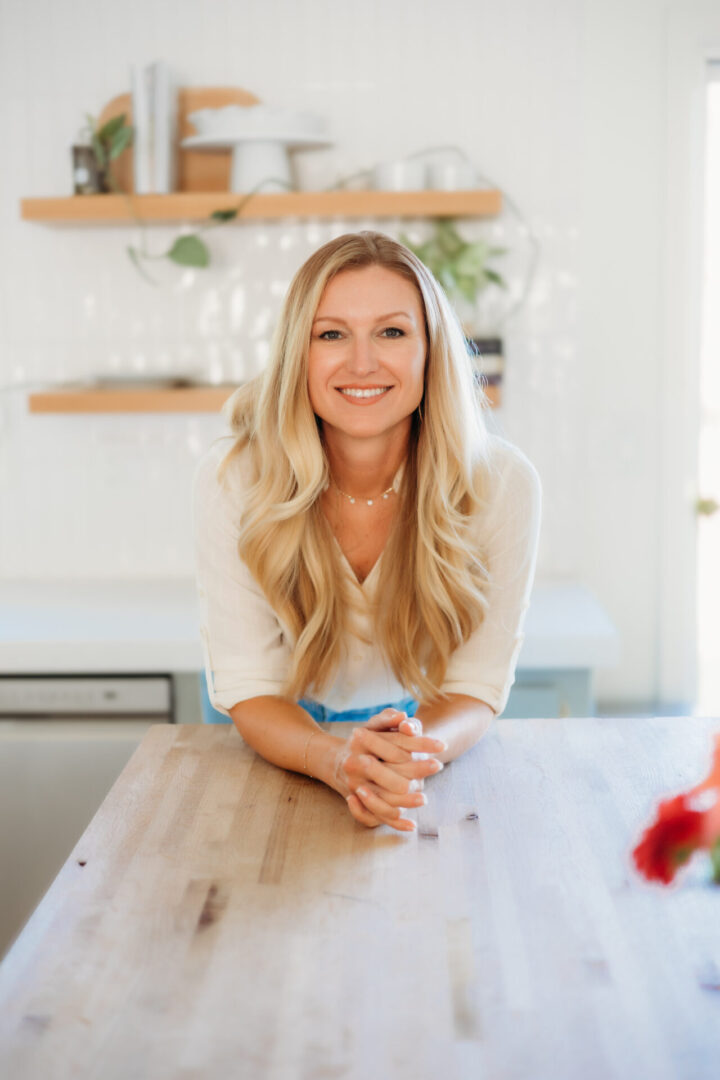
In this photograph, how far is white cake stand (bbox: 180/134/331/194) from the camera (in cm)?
275

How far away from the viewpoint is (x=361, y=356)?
1.58 metres

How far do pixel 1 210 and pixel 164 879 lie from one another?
96.8 inches

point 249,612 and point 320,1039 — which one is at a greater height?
point 249,612

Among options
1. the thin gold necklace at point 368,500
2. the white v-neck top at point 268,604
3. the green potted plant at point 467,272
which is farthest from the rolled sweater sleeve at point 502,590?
the green potted plant at point 467,272

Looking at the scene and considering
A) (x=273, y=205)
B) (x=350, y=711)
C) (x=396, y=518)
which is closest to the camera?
(x=396, y=518)

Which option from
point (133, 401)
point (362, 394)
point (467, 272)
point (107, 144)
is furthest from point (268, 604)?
point (107, 144)

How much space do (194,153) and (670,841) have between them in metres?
2.71

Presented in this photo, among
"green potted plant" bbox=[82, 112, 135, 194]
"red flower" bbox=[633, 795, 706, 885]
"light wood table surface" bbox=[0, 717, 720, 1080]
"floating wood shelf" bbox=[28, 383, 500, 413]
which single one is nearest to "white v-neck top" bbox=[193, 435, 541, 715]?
"light wood table surface" bbox=[0, 717, 720, 1080]

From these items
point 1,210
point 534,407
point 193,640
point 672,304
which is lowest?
point 193,640

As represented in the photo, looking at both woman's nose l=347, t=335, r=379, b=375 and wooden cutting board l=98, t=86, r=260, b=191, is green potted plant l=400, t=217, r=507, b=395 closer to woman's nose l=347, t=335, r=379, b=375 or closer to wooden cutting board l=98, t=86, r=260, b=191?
wooden cutting board l=98, t=86, r=260, b=191

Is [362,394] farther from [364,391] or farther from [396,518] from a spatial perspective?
[396,518]

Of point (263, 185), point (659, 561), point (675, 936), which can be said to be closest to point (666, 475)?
point (659, 561)

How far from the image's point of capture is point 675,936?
3.19ft

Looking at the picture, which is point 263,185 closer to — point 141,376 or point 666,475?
point 141,376
